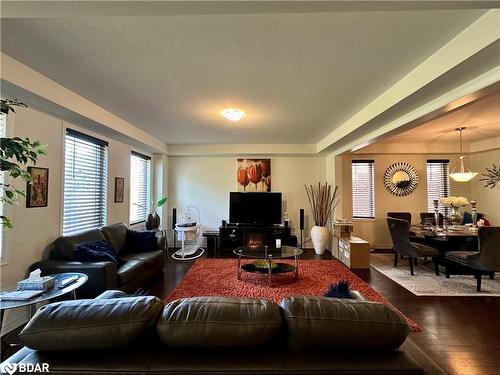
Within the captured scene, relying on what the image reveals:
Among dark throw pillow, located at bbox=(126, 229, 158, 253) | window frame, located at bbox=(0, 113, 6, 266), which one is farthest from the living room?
dark throw pillow, located at bbox=(126, 229, 158, 253)

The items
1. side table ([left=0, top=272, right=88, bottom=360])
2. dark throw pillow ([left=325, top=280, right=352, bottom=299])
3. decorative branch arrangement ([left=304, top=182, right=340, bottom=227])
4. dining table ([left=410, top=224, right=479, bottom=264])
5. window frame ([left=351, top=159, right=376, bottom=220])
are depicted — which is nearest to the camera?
dark throw pillow ([left=325, top=280, right=352, bottom=299])

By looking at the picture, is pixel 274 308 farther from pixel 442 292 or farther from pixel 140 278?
pixel 442 292

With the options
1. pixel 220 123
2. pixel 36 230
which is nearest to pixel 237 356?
pixel 36 230

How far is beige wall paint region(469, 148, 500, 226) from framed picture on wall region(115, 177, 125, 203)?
7.92m

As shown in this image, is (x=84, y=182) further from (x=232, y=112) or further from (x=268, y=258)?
(x=268, y=258)

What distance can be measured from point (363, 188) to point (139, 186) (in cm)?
540

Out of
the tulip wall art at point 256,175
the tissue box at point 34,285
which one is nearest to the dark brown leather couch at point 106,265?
the tissue box at point 34,285

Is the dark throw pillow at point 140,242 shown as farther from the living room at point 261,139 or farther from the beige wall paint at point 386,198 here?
the beige wall paint at point 386,198

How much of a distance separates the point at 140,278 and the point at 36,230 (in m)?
1.36

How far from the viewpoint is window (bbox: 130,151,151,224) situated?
18.0ft

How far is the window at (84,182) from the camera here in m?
3.60

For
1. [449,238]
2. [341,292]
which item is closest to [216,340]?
[341,292]

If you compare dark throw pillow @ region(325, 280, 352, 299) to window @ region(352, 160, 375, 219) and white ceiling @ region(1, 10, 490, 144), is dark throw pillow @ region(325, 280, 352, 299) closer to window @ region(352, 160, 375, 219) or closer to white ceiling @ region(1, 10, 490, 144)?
white ceiling @ region(1, 10, 490, 144)

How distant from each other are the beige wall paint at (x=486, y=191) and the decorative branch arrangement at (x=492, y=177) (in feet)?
0.23
